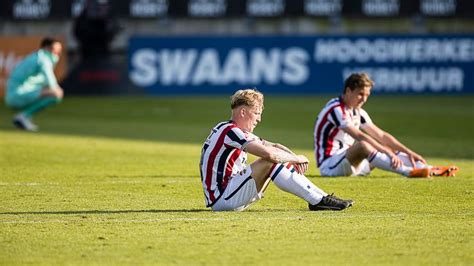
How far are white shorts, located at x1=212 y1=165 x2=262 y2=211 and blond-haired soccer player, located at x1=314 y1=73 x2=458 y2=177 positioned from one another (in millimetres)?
3498

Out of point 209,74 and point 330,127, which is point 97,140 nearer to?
point 330,127

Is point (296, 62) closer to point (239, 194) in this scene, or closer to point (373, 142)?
point (373, 142)

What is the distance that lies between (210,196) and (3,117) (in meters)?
16.3

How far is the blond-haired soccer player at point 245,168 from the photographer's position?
10.6m

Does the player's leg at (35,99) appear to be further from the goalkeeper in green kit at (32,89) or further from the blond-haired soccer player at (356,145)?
the blond-haired soccer player at (356,145)

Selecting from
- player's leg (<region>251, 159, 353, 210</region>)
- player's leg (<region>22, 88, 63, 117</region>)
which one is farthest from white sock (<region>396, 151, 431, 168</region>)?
player's leg (<region>22, 88, 63, 117</region>)

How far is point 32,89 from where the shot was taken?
23.3m

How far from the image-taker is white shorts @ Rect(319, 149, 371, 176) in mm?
14500

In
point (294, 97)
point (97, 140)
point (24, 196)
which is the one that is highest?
point (24, 196)

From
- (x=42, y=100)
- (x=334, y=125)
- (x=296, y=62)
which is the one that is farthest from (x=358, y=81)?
(x=296, y=62)

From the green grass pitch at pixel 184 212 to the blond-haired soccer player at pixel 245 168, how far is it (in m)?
0.18

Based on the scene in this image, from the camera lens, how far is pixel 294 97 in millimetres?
31172

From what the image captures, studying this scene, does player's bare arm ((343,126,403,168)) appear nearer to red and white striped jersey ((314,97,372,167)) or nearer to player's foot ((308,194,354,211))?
red and white striped jersey ((314,97,372,167))

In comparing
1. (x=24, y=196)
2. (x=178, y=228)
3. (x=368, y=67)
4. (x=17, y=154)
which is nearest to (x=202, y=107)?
(x=368, y=67)
